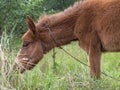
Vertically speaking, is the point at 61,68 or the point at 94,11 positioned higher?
the point at 94,11

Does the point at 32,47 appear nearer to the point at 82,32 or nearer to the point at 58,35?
the point at 58,35

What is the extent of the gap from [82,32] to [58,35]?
2.31 feet

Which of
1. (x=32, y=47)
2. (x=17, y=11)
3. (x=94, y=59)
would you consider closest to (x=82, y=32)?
(x=94, y=59)

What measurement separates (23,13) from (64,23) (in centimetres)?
929

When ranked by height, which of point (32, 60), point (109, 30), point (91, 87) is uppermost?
point (109, 30)

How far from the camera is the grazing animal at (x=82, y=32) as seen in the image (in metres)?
7.71

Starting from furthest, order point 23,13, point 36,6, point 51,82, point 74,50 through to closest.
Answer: point 36,6 → point 23,13 → point 74,50 → point 51,82

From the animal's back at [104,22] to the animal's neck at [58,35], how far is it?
0.39 m

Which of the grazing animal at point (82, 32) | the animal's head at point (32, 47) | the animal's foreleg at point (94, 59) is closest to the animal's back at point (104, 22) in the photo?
the grazing animal at point (82, 32)

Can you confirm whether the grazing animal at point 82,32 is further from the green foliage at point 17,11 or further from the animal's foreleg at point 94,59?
the green foliage at point 17,11

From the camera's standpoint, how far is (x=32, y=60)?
834 centimetres

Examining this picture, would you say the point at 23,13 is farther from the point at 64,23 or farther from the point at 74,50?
the point at 64,23

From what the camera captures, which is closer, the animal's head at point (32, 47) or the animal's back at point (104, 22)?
the animal's back at point (104, 22)

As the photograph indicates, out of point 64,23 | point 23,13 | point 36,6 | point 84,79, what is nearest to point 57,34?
point 64,23
